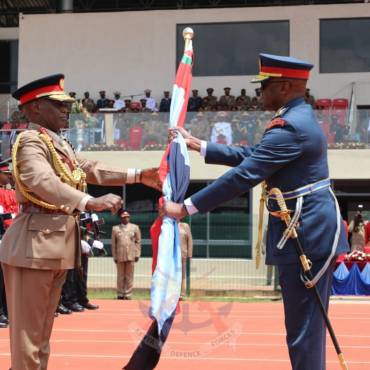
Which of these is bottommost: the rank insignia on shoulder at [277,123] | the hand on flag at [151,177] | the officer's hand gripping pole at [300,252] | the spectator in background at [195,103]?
the officer's hand gripping pole at [300,252]

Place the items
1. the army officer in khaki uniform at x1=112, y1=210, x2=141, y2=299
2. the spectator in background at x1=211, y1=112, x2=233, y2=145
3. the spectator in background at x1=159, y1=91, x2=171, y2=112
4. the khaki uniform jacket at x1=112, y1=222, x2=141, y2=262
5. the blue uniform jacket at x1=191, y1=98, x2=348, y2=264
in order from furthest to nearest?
the spectator in background at x1=159, y1=91, x2=171, y2=112 < the spectator in background at x1=211, y1=112, x2=233, y2=145 < the khaki uniform jacket at x1=112, y1=222, x2=141, y2=262 < the army officer in khaki uniform at x1=112, y1=210, x2=141, y2=299 < the blue uniform jacket at x1=191, y1=98, x2=348, y2=264

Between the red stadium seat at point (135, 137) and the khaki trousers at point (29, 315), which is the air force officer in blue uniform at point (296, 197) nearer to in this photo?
the khaki trousers at point (29, 315)

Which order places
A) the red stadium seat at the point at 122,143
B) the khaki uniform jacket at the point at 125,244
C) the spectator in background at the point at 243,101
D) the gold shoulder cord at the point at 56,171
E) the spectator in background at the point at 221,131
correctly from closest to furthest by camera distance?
the gold shoulder cord at the point at 56,171 → the khaki uniform jacket at the point at 125,244 → the spectator in background at the point at 221,131 → the red stadium seat at the point at 122,143 → the spectator in background at the point at 243,101

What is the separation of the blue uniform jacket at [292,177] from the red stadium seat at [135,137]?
17033 millimetres

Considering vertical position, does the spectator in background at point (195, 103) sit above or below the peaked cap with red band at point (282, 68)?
above

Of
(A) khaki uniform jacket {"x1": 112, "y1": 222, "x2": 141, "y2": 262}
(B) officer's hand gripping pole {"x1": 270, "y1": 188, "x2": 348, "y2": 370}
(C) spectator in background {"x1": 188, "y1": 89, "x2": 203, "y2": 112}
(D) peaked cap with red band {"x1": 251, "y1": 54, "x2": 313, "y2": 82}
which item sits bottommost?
(A) khaki uniform jacket {"x1": 112, "y1": 222, "x2": 141, "y2": 262}

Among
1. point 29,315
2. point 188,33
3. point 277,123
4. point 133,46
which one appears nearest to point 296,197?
point 277,123

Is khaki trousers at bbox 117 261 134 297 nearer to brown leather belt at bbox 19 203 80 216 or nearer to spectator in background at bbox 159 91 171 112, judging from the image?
spectator in background at bbox 159 91 171 112

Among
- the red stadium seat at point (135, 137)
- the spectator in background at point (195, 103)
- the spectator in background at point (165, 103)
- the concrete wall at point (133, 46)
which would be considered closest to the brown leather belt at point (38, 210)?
the red stadium seat at point (135, 137)

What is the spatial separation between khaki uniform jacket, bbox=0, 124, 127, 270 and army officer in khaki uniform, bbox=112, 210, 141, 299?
12.1 meters

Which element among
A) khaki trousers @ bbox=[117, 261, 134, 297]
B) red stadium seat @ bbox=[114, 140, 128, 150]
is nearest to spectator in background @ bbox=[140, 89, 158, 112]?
red stadium seat @ bbox=[114, 140, 128, 150]

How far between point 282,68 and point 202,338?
5.61 meters

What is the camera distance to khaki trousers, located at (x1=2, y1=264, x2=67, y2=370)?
4.93m

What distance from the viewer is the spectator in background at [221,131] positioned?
67.8 ft
